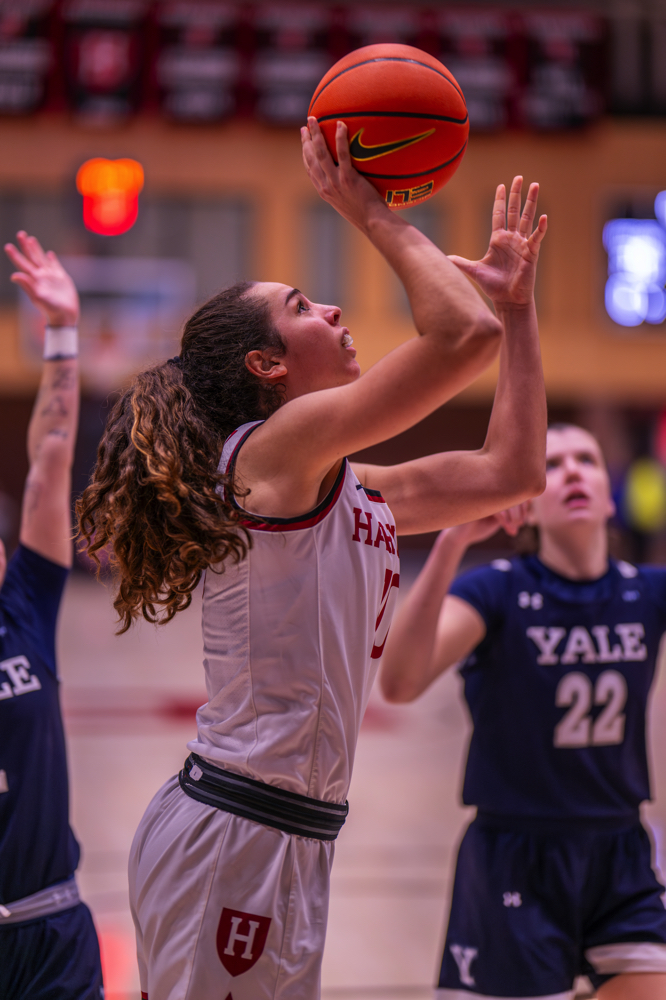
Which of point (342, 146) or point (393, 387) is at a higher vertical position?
point (342, 146)

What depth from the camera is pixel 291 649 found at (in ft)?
5.81

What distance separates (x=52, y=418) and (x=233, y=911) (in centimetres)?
169

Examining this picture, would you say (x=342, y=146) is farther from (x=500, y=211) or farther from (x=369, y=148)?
(x=500, y=211)

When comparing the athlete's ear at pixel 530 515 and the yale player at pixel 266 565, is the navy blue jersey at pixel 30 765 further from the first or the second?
the athlete's ear at pixel 530 515

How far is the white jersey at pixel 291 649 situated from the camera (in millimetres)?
1763

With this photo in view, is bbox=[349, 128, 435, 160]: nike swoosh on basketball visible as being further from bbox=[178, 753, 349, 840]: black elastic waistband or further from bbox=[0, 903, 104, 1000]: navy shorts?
bbox=[0, 903, 104, 1000]: navy shorts

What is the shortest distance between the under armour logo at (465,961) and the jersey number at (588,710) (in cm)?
60

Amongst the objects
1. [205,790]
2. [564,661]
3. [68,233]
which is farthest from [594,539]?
[68,233]

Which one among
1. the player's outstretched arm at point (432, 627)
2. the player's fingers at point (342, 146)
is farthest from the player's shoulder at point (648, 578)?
the player's fingers at point (342, 146)

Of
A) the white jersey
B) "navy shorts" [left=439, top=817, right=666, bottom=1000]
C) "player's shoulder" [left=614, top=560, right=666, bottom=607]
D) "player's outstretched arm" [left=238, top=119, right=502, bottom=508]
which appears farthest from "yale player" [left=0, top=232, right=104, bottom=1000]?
"player's shoulder" [left=614, top=560, right=666, bottom=607]

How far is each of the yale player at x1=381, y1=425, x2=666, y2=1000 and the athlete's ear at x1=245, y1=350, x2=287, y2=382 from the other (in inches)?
36.8

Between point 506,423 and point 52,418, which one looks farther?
point 52,418

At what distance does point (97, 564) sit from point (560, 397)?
1693cm

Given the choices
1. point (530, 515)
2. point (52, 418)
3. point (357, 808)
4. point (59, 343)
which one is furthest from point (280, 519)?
point (357, 808)
